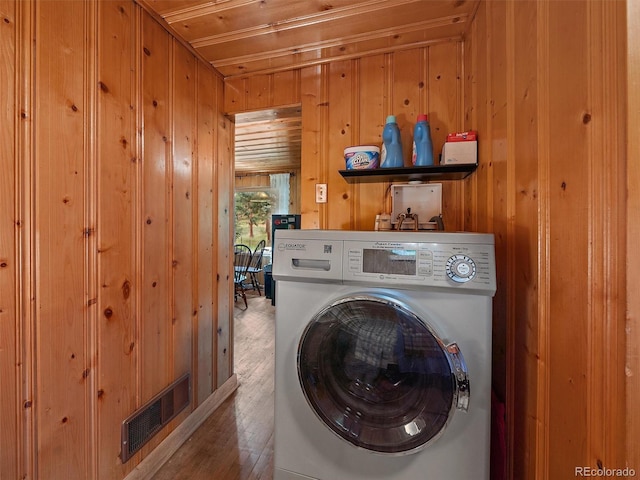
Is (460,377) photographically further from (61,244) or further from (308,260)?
(61,244)

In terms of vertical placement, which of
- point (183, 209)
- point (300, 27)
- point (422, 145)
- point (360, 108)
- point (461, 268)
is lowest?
point (461, 268)

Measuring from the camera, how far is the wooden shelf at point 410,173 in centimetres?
144

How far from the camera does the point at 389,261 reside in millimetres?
941

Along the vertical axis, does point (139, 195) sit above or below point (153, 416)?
above

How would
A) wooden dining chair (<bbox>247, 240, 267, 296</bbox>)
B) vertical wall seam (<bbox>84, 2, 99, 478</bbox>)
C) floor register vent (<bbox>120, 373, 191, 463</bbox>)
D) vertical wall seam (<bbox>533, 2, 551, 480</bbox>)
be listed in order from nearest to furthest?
vertical wall seam (<bbox>533, 2, 551, 480</bbox>)
vertical wall seam (<bbox>84, 2, 99, 478</bbox>)
floor register vent (<bbox>120, 373, 191, 463</bbox>)
wooden dining chair (<bbox>247, 240, 267, 296</bbox>)

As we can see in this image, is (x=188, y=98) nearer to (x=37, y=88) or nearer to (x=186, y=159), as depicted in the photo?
(x=186, y=159)

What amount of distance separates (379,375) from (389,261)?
1.29 feet

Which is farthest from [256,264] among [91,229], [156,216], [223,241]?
[91,229]

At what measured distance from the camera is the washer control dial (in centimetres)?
85

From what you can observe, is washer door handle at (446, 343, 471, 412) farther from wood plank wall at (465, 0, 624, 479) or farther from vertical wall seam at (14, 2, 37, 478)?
vertical wall seam at (14, 2, 37, 478)

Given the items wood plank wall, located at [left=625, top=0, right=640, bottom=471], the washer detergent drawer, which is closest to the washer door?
the washer detergent drawer

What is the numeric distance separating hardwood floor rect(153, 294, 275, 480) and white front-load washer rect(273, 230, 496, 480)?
574mm

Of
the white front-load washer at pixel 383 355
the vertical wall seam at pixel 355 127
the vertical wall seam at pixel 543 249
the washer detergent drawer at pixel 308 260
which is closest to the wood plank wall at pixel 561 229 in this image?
the vertical wall seam at pixel 543 249

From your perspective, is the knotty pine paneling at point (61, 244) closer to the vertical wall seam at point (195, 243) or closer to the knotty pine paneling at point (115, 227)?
the knotty pine paneling at point (115, 227)
